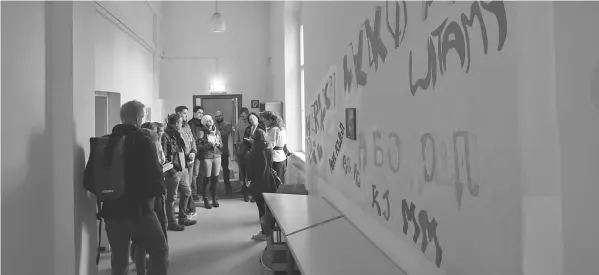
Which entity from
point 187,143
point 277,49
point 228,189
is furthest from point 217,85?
point 187,143

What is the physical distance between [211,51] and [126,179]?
25.4ft

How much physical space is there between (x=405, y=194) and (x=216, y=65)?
8.54 m

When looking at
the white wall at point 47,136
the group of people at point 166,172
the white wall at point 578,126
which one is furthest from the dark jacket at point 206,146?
the white wall at point 578,126

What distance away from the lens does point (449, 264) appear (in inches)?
63.5

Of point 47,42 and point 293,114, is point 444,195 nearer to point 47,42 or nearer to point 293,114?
point 47,42

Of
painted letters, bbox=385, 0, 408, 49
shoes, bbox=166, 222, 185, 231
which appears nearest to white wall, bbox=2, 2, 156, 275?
painted letters, bbox=385, 0, 408, 49

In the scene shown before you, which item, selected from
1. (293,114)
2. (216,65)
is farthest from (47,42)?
(216,65)

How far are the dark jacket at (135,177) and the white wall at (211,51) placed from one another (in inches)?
293

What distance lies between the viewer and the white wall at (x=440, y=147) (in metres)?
1.24

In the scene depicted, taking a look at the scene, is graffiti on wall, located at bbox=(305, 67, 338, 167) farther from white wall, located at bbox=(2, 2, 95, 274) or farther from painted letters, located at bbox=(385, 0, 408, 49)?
white wall, located at bbox=(2, 2, 95, 274)

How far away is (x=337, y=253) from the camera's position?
7.51 feet

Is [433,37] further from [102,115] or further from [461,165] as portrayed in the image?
[102,115]

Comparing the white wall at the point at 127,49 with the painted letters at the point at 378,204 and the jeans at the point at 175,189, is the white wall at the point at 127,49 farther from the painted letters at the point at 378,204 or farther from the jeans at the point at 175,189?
the painted letters at the point at 378,204

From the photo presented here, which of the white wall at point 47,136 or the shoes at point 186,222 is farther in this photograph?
the shoes at point 186,222
